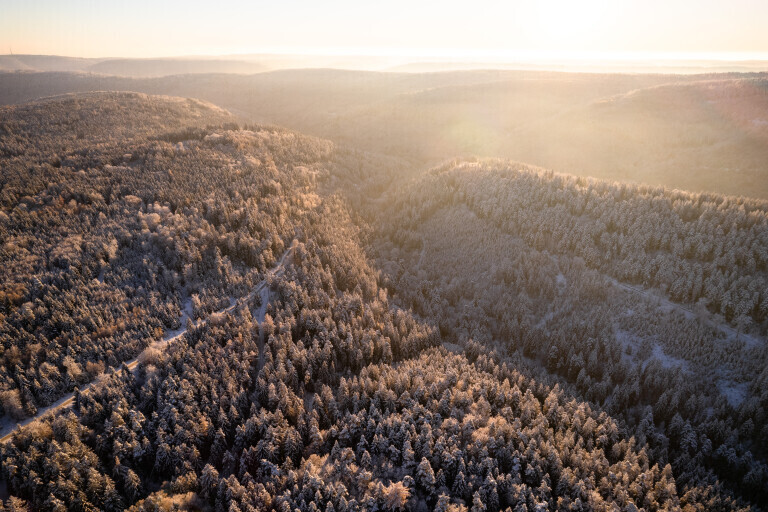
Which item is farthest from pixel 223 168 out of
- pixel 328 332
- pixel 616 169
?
pixel 616 169

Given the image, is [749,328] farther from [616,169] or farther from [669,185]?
[616,169]

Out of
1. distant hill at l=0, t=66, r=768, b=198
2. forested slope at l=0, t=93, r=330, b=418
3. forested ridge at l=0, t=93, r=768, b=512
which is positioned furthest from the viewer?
distant hill at l=0, t=66, r=768, b=198

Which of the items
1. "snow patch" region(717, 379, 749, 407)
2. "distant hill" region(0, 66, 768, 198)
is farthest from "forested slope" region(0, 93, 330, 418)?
"distant hill" region(0, 66, 768, 198)

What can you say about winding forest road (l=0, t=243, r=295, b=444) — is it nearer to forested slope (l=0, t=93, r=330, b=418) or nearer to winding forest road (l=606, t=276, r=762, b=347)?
forested slope (l=0, t=93, r=330, b=418)

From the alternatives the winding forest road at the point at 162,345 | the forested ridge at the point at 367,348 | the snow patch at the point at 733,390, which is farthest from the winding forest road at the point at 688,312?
the winding forest road at the point at 162,345

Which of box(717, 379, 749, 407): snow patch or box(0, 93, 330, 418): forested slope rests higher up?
box(0, 93, 330, 418): forested slope
